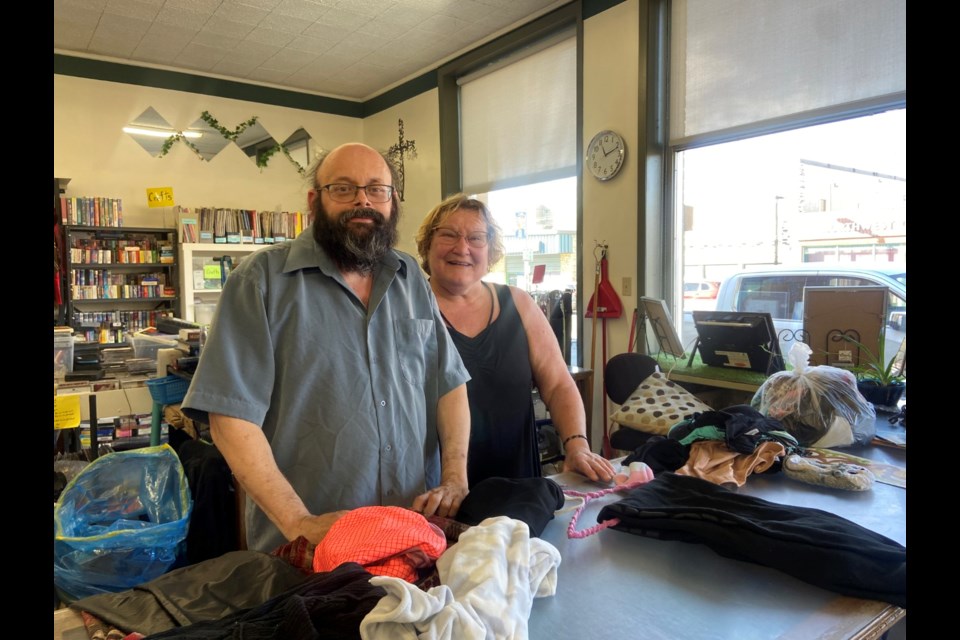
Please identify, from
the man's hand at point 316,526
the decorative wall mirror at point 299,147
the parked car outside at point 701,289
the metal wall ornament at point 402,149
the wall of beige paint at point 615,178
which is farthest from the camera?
the decorative wall mirror at point 299,147

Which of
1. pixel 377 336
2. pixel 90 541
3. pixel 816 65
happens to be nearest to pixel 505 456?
pixel 377 336

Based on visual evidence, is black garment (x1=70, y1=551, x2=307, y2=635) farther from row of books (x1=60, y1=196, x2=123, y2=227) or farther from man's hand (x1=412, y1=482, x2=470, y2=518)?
row of books (x1=60, y1=196, x2=123, y2=227)

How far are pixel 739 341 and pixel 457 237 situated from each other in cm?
164

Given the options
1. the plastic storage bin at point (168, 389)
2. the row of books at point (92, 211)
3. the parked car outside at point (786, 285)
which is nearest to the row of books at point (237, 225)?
the row of books at point (92, 211)

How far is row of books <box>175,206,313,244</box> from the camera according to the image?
19.1 feet

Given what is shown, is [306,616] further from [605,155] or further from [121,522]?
[605,155]

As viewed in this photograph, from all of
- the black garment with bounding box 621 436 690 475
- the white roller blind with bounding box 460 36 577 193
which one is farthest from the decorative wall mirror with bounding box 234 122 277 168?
the black garment with bounding box 621 436 690 475

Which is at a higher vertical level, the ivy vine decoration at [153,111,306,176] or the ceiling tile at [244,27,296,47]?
the ceiling tile at [244,27,296,47]

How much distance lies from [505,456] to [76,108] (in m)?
5.55

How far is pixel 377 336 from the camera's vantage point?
4.79 ft

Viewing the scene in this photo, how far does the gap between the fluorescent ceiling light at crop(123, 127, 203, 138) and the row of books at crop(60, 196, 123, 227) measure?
0.68 m

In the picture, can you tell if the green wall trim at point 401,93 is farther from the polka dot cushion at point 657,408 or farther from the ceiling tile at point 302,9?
the polka dot cushion at point 657,408

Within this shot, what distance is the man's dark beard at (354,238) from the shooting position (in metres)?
1.49

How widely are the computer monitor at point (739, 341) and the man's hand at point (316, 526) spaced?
7.67ft
